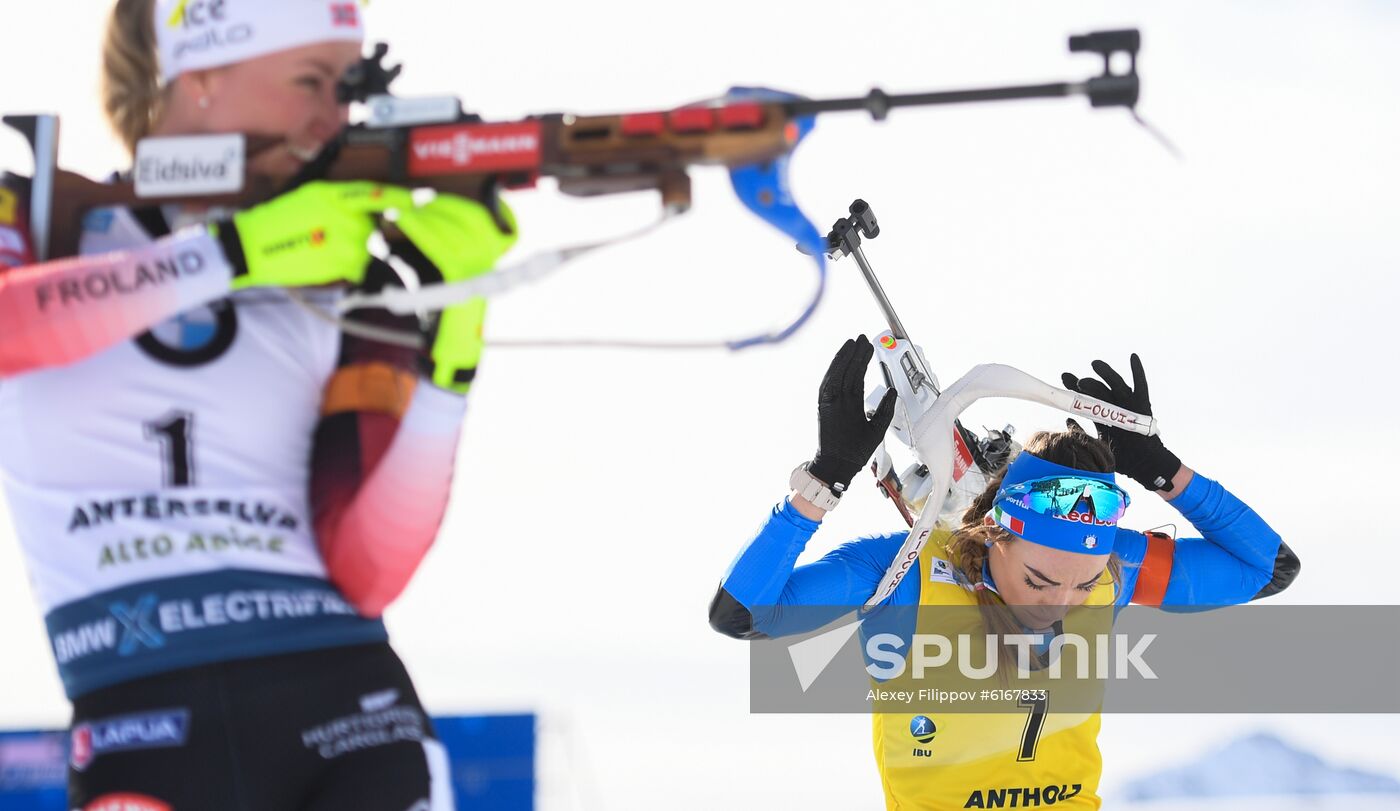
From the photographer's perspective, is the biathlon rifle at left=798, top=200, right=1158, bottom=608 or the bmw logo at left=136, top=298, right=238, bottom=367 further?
the biathlon rifle at left=798, top=200, right=1158, bottom=608

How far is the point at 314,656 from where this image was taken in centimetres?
202

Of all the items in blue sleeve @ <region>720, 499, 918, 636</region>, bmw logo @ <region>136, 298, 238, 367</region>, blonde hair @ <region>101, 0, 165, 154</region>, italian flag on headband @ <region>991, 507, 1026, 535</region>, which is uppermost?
blonde hair @ <region>101, 0, 165, 154</region>

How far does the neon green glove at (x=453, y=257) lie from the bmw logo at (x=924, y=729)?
6.08 feet

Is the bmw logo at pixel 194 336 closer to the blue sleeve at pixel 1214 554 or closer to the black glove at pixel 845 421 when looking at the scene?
the black glove at pixel 845 421

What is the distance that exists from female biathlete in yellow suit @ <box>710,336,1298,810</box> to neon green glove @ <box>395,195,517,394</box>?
126 centimetres

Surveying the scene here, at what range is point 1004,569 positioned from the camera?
11.9 ft

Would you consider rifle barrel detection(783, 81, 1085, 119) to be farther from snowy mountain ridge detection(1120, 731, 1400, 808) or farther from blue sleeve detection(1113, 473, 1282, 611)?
snowy mountain ridge detection(1120, 731, 1400, 808)

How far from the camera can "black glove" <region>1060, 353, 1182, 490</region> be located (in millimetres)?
3840

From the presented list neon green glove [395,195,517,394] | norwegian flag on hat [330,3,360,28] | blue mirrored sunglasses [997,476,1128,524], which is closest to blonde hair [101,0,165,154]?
norwegian flag on hat [330,3,360,28]

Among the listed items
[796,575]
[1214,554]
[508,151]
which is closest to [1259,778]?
[1214,554]

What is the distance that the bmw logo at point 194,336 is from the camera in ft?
6.59

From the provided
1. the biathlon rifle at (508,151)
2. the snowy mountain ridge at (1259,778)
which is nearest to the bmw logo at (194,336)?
the biathlon rifle at (508,151)

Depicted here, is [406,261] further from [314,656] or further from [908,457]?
[908,457]

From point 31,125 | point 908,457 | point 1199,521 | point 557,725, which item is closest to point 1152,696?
point 1199,521
